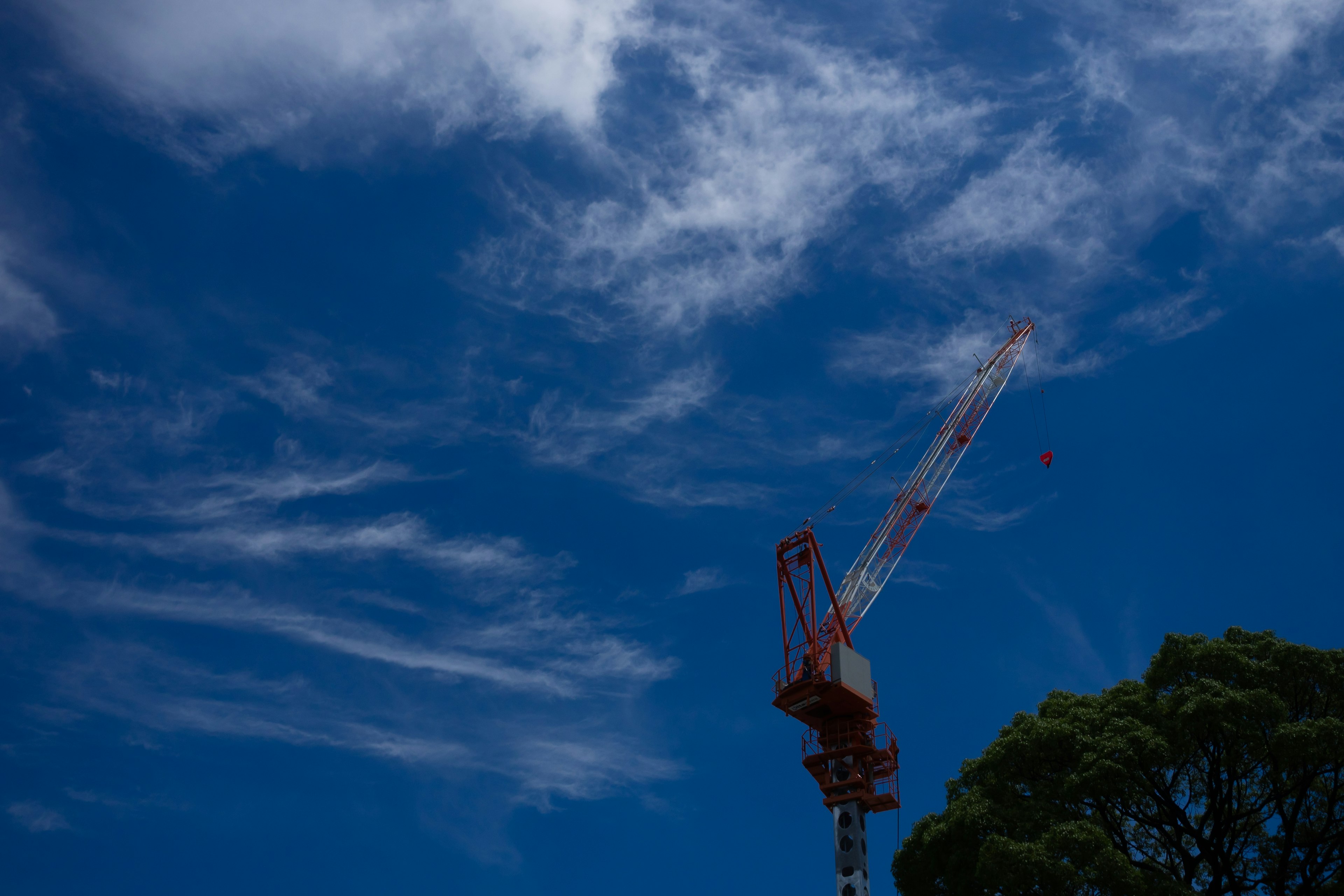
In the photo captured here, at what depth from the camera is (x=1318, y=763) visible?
44.7 metres

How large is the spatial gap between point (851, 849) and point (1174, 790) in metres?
24.9

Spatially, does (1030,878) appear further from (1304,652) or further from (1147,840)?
(1304,652)

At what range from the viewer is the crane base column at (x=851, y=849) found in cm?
6675

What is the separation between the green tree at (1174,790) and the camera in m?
45.3

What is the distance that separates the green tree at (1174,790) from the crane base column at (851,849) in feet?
46.1

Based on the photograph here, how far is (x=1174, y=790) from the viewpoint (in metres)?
50.1

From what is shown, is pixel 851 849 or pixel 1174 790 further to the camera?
pixel 851 849

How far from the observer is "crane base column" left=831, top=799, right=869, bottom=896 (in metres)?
66.8

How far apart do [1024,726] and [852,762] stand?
20.8 meters

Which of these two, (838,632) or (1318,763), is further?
(838,632)

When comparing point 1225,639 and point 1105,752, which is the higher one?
point 1225,639

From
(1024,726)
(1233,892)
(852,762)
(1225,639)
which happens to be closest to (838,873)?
(852,762)

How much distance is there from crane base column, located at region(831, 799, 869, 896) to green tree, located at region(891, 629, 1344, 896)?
1405 cm

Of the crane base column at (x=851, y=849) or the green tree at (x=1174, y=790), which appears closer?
the green tree at (x=1174, y=790)
